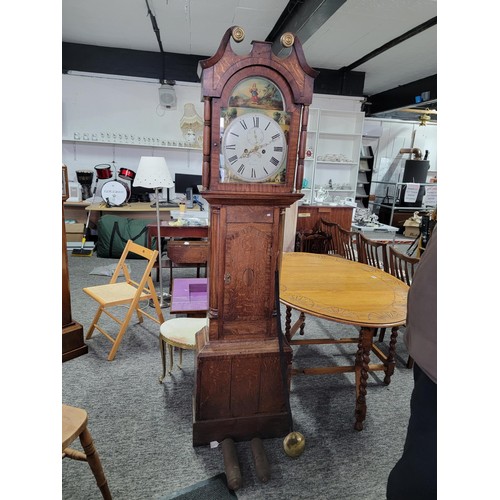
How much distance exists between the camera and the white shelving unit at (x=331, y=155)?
625cm

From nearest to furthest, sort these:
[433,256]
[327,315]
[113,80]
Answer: [433,256], [327,315], [113,80]

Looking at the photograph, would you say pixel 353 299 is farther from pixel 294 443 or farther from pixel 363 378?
pixel 294 443

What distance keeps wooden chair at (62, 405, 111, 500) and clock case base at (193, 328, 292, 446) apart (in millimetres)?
521

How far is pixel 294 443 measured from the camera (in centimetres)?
178

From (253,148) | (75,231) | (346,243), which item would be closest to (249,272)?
(253,148)

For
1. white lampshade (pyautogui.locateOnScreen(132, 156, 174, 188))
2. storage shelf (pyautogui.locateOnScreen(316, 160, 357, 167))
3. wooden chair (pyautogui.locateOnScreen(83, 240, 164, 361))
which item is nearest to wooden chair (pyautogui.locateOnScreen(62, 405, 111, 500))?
wooden chair (pyautogui.locateOnScreen(83, 240, 164, 361))

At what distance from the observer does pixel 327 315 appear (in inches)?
72.9

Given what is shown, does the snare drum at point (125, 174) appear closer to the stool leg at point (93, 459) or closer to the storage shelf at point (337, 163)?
the storage shelf at point (337, 163)

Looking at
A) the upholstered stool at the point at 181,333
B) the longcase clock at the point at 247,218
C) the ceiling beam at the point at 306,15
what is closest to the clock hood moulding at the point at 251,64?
the longcase clock at the point at 247,218

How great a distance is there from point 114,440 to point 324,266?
1.78 m

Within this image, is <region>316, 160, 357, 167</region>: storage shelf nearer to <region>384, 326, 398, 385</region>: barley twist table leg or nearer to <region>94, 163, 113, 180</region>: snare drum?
<region>94, 163, 113, 180</region>: snare drum

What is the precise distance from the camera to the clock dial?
1537 millimetres
